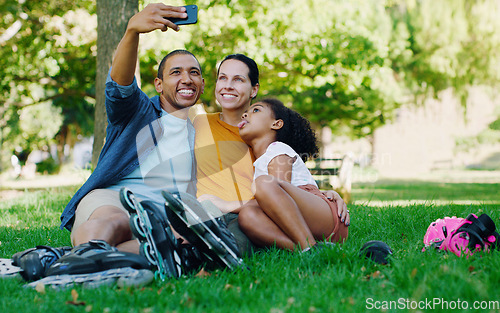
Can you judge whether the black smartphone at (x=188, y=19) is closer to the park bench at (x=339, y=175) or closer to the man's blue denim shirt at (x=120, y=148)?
the man's blue denim shirt at (x=120, y=148)

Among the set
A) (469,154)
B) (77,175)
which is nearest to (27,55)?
(77,175)

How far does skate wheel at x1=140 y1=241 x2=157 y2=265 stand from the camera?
2.30 m

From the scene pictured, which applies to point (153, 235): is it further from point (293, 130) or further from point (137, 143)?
point (293, 130)

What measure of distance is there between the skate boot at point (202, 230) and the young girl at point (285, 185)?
13.9 inches

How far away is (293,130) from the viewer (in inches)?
129

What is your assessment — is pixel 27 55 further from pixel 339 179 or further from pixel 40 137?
pixel 40 137

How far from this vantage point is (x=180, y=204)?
2.28m

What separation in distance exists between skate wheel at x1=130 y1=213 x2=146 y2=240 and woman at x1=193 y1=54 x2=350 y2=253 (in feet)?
2.32

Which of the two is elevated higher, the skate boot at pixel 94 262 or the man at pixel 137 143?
the man at pixel 137 143

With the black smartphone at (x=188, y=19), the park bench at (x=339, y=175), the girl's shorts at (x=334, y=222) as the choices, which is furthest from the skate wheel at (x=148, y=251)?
the park bench at (x=339, y=175)

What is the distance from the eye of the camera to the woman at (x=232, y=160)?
2.79 m

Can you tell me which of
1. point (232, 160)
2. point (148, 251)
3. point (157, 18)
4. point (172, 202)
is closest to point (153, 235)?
point (148, 251)

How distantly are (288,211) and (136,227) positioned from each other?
35.4 inches

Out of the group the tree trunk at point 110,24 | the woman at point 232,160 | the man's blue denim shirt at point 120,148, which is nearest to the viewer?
the woman at point 232,160
